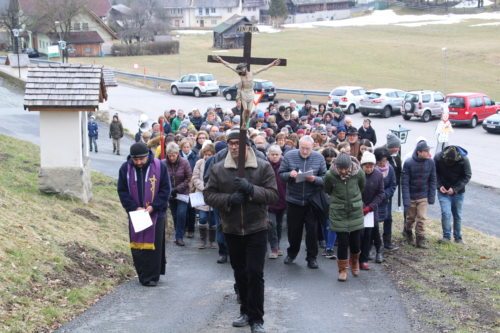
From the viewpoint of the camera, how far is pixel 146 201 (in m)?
9.17

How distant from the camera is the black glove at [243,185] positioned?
22.9 ft

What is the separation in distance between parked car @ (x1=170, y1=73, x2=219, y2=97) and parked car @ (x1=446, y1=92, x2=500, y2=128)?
17.9 meters

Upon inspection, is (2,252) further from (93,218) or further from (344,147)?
(344,147)

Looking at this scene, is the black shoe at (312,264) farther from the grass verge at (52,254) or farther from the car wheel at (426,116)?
the car wheel at (426,116)

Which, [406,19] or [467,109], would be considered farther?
[406,19]

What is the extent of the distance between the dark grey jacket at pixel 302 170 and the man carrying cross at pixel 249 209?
302cm

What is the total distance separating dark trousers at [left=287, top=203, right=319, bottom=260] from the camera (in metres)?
10.5

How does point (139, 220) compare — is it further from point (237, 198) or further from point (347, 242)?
point (347, 242)

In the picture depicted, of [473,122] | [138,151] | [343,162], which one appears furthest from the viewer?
[473,122]

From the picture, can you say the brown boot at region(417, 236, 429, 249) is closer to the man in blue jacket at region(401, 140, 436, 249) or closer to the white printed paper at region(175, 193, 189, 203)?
the man in blue jacket at region(401, 140, 436, 249)

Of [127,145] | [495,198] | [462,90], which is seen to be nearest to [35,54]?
[462,90]

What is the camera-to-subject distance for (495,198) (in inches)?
821

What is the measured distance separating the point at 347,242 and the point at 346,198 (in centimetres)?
59

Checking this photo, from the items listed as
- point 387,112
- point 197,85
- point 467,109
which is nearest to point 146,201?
point 467,109
